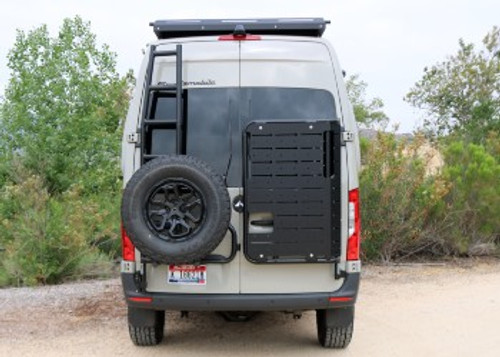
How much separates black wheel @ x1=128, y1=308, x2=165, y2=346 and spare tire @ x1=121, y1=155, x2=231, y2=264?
2.85 feet

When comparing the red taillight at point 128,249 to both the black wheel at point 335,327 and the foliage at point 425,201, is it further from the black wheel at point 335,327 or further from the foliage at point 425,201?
the foliage at point 425,201

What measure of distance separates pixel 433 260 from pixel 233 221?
6683 mm

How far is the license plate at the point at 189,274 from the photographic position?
493cm

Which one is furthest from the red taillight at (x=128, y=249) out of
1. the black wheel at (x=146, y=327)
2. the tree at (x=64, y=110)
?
the tree at (x=64, y=110)

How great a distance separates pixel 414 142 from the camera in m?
10.4

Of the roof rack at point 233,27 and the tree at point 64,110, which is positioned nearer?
the roof rack at point 233,27

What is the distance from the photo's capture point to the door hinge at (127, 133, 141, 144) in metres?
4.99

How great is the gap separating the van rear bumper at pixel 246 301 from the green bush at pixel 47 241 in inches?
157

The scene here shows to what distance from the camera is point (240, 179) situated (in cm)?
495

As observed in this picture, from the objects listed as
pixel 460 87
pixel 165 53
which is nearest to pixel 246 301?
pixel 165 53

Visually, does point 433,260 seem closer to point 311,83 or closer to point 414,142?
point 414,142

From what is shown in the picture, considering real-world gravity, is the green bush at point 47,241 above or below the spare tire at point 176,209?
below

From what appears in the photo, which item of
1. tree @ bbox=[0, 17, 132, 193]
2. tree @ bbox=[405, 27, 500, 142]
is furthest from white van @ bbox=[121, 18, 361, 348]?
tree @ bbox=[405, 27, 500, 142]

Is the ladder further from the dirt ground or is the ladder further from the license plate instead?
the dirt ground
